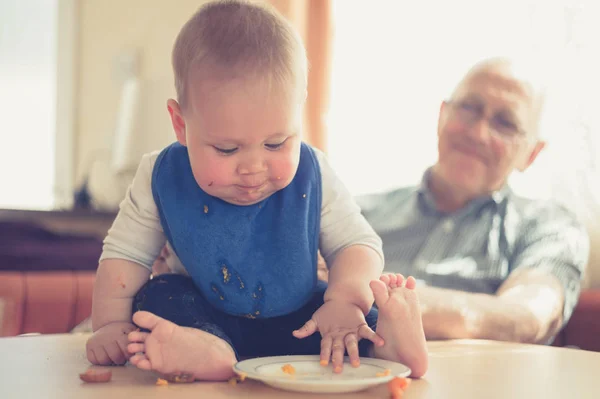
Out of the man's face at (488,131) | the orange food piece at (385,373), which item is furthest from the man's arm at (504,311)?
the orange food piece at (385,373)

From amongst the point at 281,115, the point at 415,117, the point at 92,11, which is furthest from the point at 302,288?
the point at 92,11

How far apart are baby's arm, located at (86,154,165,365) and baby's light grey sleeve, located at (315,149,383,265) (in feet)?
0.85

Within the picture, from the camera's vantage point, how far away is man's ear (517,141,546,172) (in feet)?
7.20

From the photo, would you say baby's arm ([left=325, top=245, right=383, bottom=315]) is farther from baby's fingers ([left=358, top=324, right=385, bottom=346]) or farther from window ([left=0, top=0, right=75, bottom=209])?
window ([left=0, top=0, right=75, bottom=209])

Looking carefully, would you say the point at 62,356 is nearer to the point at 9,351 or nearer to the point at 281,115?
the point at 9,351

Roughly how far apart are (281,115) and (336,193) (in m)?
0.22

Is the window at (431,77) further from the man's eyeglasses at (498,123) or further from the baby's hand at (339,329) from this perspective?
the baby's hand at (339,329)

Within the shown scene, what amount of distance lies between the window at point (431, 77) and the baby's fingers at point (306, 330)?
149 cm

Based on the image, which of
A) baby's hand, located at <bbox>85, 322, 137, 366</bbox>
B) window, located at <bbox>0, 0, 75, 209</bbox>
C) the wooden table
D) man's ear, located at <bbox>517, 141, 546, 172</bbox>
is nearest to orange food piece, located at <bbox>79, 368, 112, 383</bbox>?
the wooden table

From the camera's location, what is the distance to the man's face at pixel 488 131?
6.91 ft

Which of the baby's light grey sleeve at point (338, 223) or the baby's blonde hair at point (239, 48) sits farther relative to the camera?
the baby's light grey sleeve at point (338, 223)

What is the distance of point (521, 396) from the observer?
814 mm

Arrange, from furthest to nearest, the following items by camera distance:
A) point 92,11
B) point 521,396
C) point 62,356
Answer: point 92,11, point 62,356, point 521,396

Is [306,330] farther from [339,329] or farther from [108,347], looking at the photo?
→ [108,347]
